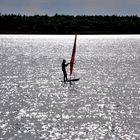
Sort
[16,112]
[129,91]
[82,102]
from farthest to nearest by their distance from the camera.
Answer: [129,91] → [82,102] → [16,112]

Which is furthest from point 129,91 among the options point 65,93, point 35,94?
point 35,94

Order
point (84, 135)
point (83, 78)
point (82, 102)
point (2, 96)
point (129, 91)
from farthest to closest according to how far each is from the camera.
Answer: point (83, 78) → point (129, 91) → point (2, 96) → point (82, 102) → point (84, 135)

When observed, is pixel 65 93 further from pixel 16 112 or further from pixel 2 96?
pixel 16 112

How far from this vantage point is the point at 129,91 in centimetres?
5888

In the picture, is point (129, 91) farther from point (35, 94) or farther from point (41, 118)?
point (41, 118)

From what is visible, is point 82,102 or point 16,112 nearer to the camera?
point 16,112

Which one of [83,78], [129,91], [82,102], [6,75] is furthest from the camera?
[6,75]

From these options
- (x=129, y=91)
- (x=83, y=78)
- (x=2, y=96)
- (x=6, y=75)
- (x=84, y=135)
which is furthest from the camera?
(x=6, y=75)

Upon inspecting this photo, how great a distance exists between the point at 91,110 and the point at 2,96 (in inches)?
564

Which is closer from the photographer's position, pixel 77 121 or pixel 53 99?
pixel 77 121

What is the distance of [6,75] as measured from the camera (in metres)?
81.3

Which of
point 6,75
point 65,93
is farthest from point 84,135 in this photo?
point 6,75

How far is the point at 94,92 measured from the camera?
58000 mm

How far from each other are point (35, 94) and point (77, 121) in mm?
17612
